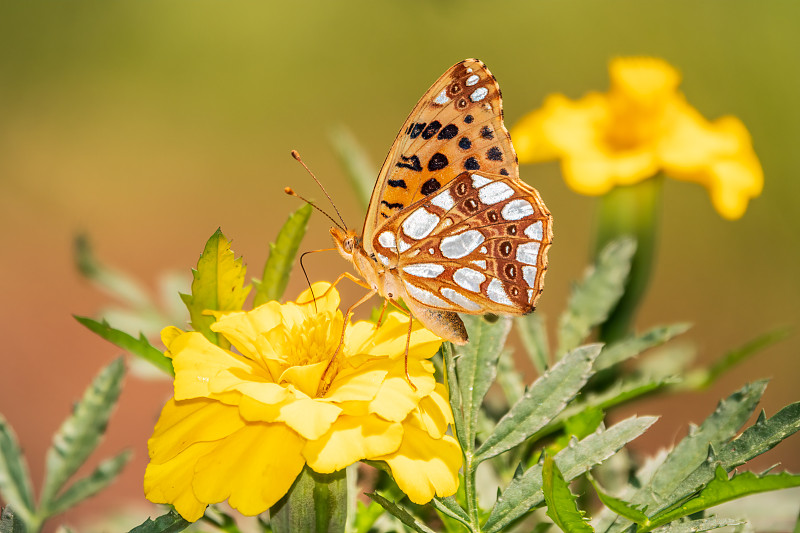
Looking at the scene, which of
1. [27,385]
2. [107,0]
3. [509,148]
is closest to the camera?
[509,148]

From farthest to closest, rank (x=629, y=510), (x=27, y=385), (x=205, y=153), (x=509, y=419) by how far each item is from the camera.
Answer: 1. (x=205, y=153)
2. (x=27, y=385)
3. (x=509, y=419)
4. (x=629, y=510)

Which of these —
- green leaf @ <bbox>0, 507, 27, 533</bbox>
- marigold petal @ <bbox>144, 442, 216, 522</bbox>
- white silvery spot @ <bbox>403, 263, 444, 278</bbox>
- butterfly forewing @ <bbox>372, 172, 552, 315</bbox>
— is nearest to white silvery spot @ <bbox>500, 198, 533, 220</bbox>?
butterfly forewing @ <bbox>372, 172, 552, 315</bbox>

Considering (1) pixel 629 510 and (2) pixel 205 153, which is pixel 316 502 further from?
(2) pixel 205 153

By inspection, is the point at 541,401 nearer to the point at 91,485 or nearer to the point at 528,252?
the point at 528,252

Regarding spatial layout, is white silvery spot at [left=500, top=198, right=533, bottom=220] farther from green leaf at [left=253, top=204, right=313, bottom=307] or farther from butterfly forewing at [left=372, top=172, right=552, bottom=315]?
green leaf at [left=253, top=204, right=313, bottom=307]

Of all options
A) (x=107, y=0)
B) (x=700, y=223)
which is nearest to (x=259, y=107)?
(x=107, y=0)

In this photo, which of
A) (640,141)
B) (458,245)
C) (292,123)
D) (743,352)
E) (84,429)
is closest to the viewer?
(84,429)

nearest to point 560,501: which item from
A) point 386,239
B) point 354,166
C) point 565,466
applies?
point 565,466
